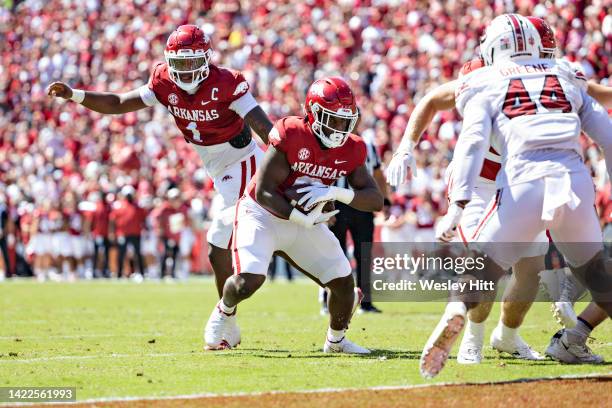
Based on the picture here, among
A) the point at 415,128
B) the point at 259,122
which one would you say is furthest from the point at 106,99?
the point at 415,128

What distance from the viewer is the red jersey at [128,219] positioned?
21.1 meters

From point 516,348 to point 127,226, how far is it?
14980 mm

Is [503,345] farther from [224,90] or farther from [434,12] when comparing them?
[434,12]

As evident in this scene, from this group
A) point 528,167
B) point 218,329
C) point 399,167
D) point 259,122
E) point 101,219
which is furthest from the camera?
point 101,219

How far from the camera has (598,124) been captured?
19.1ft

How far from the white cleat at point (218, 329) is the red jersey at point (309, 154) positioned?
3.60ft

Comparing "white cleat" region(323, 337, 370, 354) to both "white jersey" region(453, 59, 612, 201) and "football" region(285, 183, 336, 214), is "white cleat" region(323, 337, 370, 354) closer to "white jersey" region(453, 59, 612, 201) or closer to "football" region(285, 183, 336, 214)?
"football" region(285, 183, 336, 214)

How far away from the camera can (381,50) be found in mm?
22422

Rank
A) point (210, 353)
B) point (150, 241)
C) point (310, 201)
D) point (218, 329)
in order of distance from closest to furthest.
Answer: point (310, 201), point (210, 353), point (218, 329), point (150, 241)

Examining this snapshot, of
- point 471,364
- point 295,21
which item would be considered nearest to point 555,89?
point 471,364

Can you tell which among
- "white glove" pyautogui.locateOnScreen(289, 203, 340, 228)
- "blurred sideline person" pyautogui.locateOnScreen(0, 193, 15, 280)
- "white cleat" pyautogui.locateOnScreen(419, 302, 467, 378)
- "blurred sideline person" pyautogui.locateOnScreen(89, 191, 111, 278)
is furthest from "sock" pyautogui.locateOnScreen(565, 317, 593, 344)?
"blurred sideline person" pyautogui.locateOnScreen(0, 193, 15, 280)

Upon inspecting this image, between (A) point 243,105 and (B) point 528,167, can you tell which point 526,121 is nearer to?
(B) point 528,167

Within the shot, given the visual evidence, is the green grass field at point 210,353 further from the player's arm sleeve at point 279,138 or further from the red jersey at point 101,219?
the red jersey at point 101,219

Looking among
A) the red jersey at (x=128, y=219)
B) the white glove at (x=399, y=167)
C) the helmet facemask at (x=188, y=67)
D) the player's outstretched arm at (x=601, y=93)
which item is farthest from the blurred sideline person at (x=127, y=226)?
the player's outstretched arm at (x=601, y=93)
